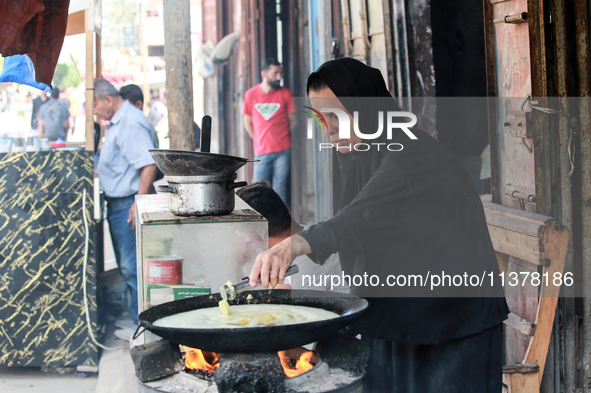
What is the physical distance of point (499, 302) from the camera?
216cm

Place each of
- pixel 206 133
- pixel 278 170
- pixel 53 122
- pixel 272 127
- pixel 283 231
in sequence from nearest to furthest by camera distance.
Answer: pixel 206 133, pixel 283 231, pixel 53 122, pixel 272 127, pixel 278 170

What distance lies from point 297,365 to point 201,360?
315 mm

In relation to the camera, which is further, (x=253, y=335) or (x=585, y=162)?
(x=585, y=162)

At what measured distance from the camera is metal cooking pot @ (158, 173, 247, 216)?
7.64 feet

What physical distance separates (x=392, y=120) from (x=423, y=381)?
0.96 metres

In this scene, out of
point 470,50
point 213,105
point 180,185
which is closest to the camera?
point 180,185

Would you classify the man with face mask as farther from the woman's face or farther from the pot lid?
the woman's face

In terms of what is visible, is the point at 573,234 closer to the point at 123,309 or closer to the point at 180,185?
the point at 180,185

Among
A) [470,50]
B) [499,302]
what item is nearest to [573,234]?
[499,302]

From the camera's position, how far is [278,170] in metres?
7.60

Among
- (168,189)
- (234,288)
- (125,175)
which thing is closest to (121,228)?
(125,175)

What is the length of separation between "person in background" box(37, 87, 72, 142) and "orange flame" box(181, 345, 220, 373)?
3.12 metres

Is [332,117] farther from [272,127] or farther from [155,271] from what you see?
[272,127]

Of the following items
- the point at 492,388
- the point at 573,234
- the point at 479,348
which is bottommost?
the point at 492,388
